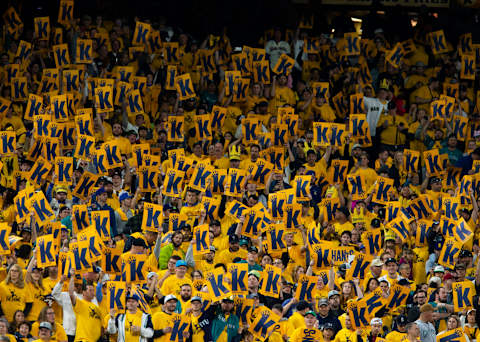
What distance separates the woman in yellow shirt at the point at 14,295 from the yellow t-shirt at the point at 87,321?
60 cm

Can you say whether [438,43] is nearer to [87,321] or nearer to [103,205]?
[103,205]

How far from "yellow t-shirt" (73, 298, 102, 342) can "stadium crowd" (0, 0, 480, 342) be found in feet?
0.07

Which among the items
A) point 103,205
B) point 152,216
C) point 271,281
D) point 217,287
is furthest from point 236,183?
point 217,287

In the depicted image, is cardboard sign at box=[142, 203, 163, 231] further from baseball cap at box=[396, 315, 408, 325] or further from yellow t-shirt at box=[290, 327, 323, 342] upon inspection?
baseball cap at box=[396, 315, 408, 325]

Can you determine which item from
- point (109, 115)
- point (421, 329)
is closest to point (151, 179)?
point (109, 115)

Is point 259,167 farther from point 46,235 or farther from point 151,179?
point 46,235

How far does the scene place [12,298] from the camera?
15.5 metres

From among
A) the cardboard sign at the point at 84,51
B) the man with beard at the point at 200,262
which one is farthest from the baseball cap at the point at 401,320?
the cardboard sign at the point at 84,51

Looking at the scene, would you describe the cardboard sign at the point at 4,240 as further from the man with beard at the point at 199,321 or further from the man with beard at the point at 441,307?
the man with beard at the point at 441,307

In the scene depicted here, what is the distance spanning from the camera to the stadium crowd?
1561 cm

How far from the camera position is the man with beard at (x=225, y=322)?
15.5 m

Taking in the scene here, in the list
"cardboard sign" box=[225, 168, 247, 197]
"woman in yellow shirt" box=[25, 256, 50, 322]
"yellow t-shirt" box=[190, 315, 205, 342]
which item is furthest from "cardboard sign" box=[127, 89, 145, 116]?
"yellow t-shirt" box=[190, 315, 205, 342]

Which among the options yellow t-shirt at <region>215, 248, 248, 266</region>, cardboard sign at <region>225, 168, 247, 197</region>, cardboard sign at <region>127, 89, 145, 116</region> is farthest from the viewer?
cardboard sign at <region>127, 89, 145, 116</region>

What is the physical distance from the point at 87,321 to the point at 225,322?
1549 millimetres
